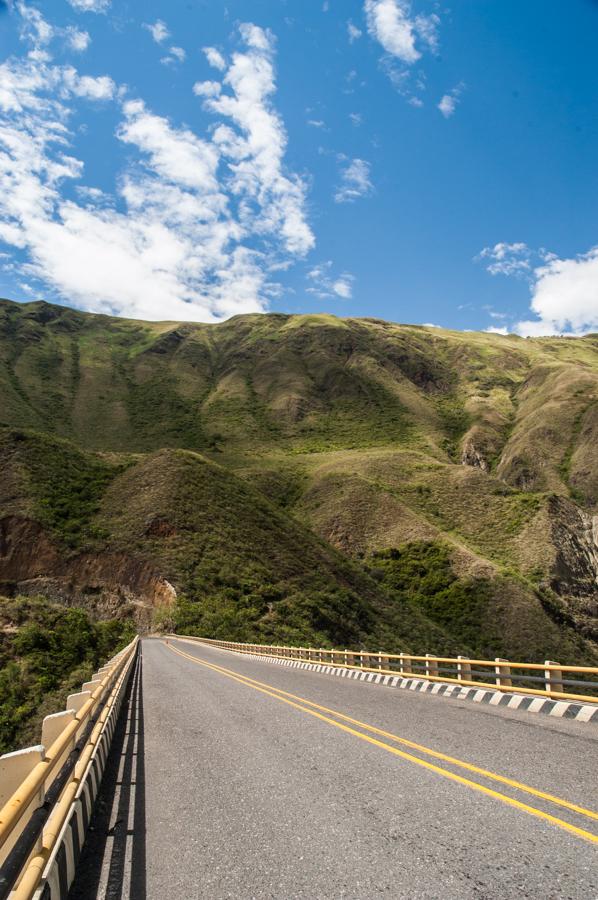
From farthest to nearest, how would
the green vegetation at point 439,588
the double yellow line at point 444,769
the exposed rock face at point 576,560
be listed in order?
1. the exposed rock face at point 576,560
2. the green vegetation at point 439,588
3. the double yellow line at point 444,769

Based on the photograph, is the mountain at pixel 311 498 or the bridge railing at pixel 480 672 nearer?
the bridge railing at pixel 480 672

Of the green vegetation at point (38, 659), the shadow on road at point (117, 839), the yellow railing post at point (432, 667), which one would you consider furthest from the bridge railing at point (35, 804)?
the green vegetation at point (38, 659)

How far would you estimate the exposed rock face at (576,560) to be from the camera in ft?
216

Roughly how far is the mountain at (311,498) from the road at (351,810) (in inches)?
1415

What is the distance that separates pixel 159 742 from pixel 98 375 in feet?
519

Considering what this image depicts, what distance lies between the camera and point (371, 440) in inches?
4884

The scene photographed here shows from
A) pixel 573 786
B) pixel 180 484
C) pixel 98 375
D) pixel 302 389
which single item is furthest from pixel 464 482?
pixel 98 375

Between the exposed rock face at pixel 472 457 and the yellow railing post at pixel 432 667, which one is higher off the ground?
the exposed rock face at pixel 472 457

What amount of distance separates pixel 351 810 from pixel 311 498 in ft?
281

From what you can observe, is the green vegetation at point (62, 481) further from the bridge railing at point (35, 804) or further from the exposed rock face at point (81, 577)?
the bridge railing at point (35, 804)

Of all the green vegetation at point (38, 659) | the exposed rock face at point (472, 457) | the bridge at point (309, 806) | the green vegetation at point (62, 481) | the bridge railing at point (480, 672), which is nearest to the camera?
the bridge at point (309, 806)

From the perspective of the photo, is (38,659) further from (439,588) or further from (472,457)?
(472,457)

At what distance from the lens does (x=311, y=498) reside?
9044 cm

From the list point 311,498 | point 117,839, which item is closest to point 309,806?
point 117,839
